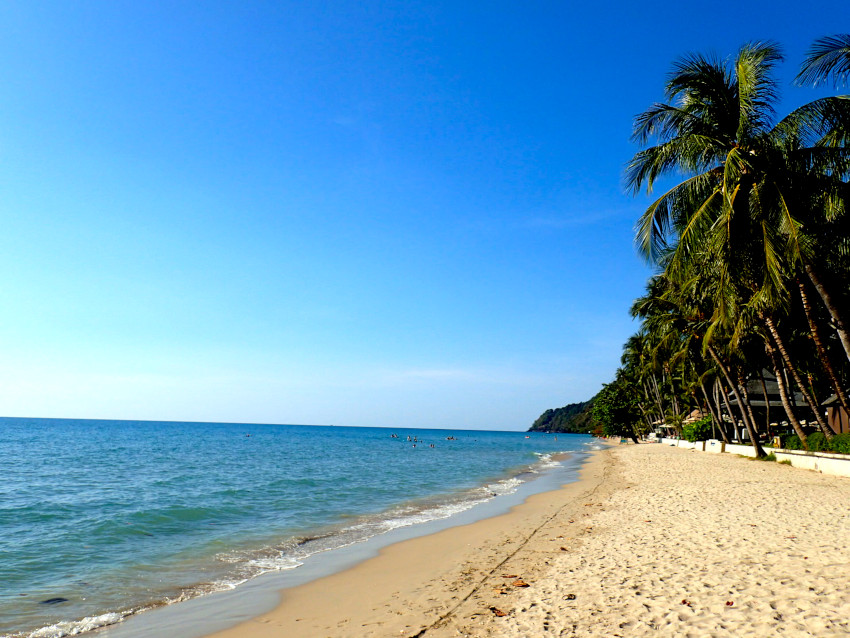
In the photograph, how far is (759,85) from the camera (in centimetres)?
1330

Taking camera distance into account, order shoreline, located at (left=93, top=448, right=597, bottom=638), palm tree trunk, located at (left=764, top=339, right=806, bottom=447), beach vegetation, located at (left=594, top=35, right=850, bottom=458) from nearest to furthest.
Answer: shoreline, located at (left=93, top=448, right=597, bottom=638) → beach vegetation, located at (left=594, top=35, right=850, bottom=458) → palm tree trunk, located at (left=764, top=339, right=806, bottom=447)

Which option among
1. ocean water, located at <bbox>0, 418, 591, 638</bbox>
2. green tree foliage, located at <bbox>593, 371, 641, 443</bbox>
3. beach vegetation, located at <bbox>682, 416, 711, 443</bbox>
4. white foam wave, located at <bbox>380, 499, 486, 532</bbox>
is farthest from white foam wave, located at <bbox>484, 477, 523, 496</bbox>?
green tree foliage, located at <bbox>593, 371, 641, 443</bbox>

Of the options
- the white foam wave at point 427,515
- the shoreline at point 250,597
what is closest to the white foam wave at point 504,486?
the white foam wave at point 427,515

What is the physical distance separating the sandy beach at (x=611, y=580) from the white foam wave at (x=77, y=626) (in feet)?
5.66

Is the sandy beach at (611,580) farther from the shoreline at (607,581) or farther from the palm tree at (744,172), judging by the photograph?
the palm tree at (744,172)

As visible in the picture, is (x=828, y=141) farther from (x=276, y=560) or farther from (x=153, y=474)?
(x=153, y=474)

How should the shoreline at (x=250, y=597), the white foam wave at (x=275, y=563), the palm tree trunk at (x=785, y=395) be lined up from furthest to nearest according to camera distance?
the palm tree trunk at (x=785, y=395), the white foam wave at (x=275, y=563), the shoreline at (x=250, y=597)

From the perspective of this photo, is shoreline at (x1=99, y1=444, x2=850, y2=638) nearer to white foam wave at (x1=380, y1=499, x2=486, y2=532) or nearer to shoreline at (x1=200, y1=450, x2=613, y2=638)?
shoreline at (x1=200, y1=450, x2=613, y2=638)

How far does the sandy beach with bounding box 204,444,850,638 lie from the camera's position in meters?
4.98

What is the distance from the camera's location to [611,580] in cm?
633

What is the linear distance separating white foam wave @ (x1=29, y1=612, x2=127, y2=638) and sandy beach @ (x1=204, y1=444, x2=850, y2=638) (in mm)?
1724

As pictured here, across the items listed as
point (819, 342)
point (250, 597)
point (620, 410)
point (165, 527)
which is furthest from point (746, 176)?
point (620, 410)

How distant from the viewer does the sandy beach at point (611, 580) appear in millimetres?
4977

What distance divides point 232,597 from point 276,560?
2304mm
